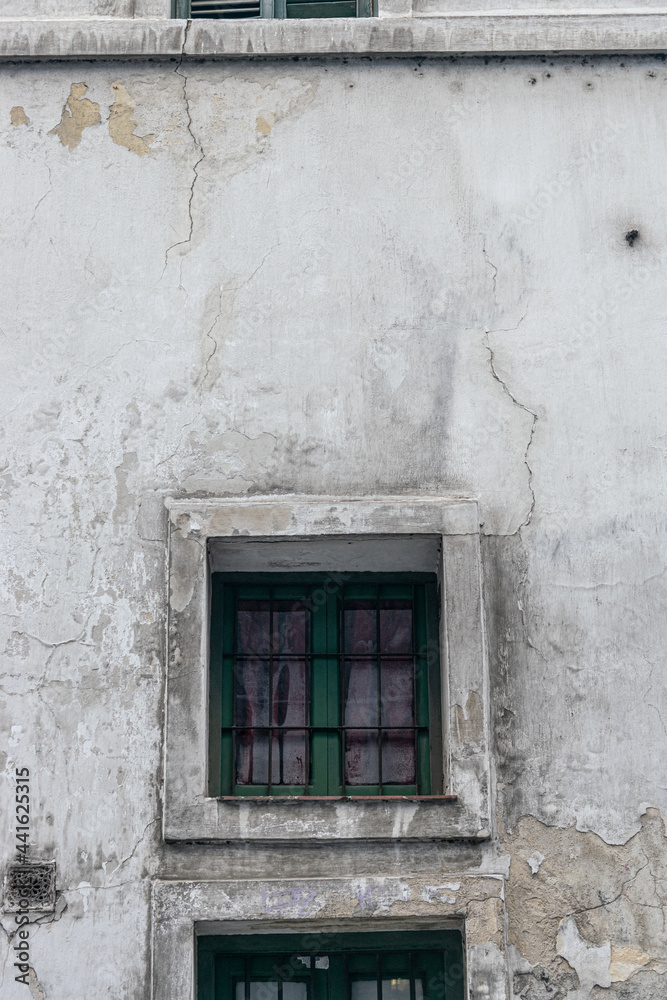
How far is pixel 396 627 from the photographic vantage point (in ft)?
16.2

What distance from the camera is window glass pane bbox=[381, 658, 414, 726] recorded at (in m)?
4.83

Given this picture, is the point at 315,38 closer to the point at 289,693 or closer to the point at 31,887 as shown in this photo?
the point at 289,693

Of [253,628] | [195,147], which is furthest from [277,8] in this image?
[253,628]

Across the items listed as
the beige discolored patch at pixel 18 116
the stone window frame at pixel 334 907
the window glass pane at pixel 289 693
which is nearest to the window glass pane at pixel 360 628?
the window glass pane at pixel 289 693

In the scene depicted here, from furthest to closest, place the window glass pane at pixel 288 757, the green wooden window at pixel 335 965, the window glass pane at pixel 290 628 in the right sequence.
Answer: the window glass pane at pixel 290 628 → the window glass pane at pixel 288 757 → the green wooden window at pixel 335 965

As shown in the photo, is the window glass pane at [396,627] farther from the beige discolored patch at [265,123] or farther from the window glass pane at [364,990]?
the beige discolored patch at [265,123]

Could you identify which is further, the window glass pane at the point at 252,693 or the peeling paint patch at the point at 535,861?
the window glass pane at the point at 252,693

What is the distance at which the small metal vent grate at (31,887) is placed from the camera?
4344 mm

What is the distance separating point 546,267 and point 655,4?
1588mm

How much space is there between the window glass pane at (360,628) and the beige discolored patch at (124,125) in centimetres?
245

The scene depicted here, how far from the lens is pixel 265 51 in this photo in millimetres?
5156

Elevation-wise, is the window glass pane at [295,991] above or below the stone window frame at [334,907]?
below

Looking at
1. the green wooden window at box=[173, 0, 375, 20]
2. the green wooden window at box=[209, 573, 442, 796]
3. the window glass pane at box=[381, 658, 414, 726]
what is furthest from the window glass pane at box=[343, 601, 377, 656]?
the green wooden window at box=[173, 0, 375, 20]

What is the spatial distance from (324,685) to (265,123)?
9.05ft
